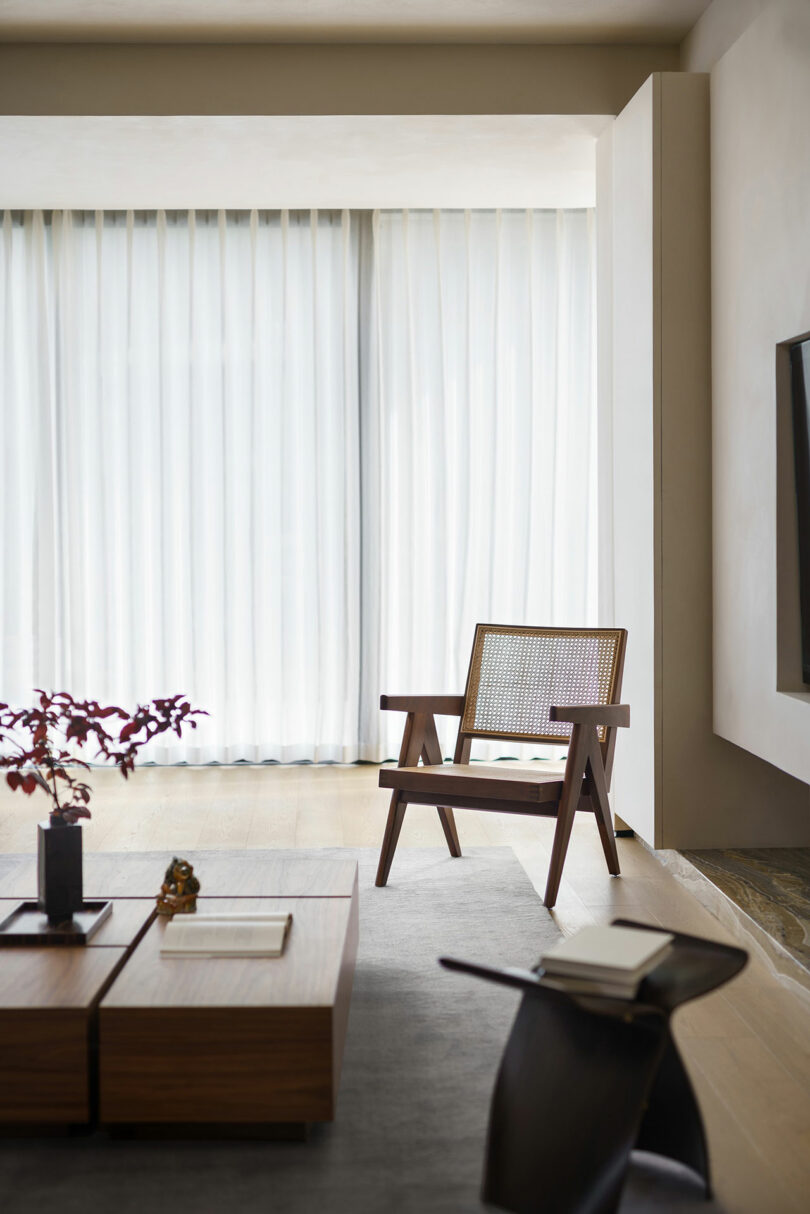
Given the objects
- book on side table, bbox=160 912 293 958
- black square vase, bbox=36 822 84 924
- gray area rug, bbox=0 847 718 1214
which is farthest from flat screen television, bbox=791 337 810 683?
black square vase, bbox=36 822 84 924

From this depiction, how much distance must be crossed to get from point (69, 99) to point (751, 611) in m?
3.18

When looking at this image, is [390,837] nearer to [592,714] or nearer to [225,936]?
[592,714]

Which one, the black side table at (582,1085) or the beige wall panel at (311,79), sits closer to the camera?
the black side table at (582,1085)

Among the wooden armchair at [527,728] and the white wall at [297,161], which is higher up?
the white wall at [297,161]

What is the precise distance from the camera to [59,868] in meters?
2.33

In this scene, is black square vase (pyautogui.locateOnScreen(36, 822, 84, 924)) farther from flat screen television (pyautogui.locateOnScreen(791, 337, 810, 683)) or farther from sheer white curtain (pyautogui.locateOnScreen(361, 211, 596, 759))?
sheer white curtain (pyautogui.locateOnScreen(361, 211, 596, 759))

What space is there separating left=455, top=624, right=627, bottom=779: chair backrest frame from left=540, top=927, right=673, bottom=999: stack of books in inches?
75.5

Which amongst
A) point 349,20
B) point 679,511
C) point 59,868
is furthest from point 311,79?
point 59,868

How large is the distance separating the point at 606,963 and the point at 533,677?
226 centimetres

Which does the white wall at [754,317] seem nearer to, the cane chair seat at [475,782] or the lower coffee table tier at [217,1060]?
the cane chair seat at [475,782]

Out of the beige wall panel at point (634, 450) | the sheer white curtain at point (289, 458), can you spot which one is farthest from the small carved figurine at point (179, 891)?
the sheer white curtain at point (289, 458)

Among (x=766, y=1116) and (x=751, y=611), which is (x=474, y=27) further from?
(x=766, y=1116)

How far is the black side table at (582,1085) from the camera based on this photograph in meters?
1.63

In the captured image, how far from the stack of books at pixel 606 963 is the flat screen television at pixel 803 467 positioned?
1506mm
